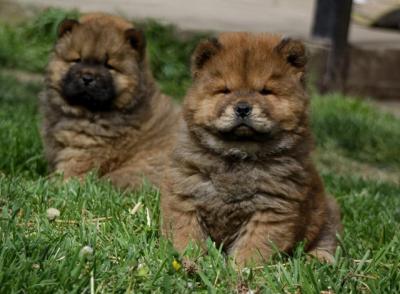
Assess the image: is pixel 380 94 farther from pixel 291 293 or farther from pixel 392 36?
pixel 291 293

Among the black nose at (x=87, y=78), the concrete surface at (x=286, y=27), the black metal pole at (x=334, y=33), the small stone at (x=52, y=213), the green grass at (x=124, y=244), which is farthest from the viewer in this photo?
the concrete surface at (x=286, y=27)

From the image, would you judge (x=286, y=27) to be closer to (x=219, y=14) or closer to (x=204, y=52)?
(x=219, y=14)

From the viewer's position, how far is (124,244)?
4.21 metres

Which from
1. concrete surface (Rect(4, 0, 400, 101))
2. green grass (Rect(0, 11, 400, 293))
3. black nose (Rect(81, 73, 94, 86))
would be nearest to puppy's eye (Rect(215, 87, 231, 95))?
green grass (Rect(0, 11, 400, 293))

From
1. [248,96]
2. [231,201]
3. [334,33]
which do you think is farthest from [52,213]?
[334,33]

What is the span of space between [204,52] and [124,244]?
111 cm

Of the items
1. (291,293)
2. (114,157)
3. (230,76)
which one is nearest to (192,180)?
(230,76)

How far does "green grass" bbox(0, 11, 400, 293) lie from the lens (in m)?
3.67

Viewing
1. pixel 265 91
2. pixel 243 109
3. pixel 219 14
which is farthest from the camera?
pixel 219 14

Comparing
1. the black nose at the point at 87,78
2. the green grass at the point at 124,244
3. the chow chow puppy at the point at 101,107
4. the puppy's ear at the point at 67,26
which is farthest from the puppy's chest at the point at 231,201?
the puppy's ear at the point at 67,26

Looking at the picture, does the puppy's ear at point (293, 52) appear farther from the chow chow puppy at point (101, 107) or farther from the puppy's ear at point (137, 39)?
the puppy's ear at point (137, 39)

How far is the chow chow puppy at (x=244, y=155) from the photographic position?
4.38 metres

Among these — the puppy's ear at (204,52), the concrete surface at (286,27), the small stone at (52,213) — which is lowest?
the concrete surface at (286,27)

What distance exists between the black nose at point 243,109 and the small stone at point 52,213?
1.15 meters
